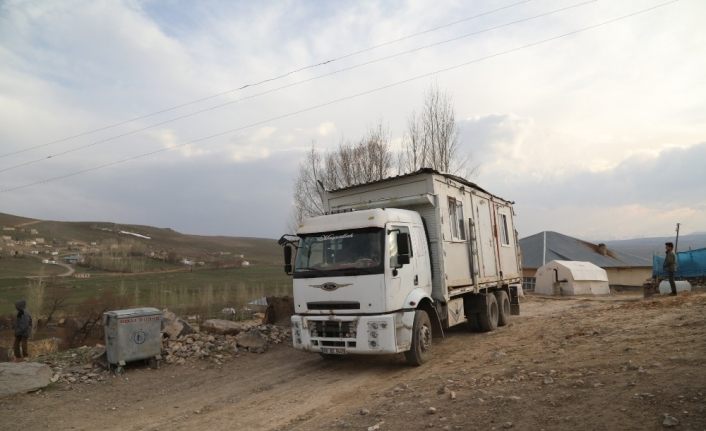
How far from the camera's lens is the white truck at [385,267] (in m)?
8.19

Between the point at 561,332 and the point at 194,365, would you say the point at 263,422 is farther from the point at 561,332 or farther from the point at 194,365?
the point at 561,332

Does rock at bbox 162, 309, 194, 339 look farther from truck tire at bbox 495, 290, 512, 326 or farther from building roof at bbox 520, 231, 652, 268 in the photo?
building roof at bbox 520, 231, 652, 268

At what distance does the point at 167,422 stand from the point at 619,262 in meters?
38.2

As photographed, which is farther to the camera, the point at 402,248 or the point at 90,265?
the point at 90,265

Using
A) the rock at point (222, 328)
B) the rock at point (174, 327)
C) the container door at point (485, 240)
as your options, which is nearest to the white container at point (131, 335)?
the rock at point (174, 327)

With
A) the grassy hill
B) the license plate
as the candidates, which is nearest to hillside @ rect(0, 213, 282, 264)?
the grassy hill

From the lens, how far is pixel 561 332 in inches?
403

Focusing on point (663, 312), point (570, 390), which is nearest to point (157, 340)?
point (570, 390)

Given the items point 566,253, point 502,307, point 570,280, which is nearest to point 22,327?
point 502,307

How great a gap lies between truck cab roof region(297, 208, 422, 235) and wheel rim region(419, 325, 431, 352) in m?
2.00

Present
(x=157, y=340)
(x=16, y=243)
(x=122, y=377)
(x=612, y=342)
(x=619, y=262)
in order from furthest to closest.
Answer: (x=16, y=243)
(x=619, y=262)
(x=157, y=340)
(x=122, y=377)
(x=612, y=342)

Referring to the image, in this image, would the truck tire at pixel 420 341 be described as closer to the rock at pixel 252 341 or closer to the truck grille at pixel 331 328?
the truck grille at pixel 331 328

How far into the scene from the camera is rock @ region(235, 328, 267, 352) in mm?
11008

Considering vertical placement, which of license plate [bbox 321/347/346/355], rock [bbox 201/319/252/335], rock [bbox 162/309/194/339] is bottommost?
license plate [bbox 321/347/346/355]
